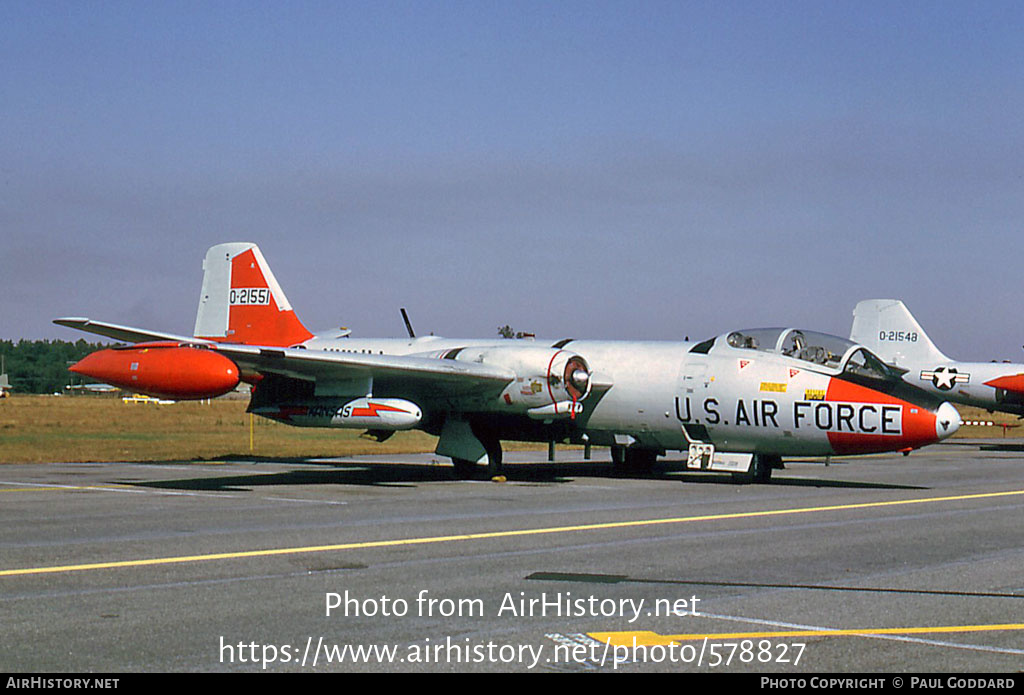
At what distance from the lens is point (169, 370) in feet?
67.6

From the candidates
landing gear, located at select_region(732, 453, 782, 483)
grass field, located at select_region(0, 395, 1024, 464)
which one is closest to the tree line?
grass field, located at select_region(0, 395, 1024, 464)

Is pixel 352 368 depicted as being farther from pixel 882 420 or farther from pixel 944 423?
pixel 944 423

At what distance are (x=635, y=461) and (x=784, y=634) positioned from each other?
59.6ft

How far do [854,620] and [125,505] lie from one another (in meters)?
12.3

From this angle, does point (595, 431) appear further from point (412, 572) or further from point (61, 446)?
point (61, 446)

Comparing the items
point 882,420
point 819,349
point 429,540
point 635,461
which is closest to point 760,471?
point 819,349

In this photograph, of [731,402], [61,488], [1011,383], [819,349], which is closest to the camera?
[61,488]

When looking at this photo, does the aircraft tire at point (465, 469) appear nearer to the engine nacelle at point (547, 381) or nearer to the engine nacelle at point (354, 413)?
the engine nacelle at point (354, 413)

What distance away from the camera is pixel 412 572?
34.5ft

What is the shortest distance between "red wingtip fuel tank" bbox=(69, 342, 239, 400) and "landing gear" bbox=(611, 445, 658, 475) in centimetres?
924

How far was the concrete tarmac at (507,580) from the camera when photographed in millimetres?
7105

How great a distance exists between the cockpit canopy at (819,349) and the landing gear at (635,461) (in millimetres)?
4454

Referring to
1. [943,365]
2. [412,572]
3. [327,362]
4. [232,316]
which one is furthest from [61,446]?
[943,365]

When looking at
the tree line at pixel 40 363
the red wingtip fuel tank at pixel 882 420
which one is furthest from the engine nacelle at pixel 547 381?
the tree line at pixel 40 363
